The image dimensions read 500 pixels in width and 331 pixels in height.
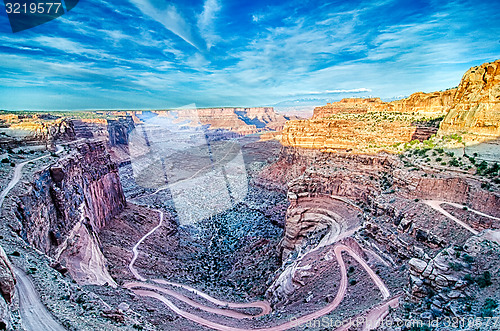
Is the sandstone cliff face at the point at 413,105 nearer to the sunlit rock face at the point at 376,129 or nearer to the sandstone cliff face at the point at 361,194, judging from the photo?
the sunlit rock face at the point at 376,129

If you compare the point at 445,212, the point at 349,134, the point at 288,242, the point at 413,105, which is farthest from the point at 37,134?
the point at 413,105

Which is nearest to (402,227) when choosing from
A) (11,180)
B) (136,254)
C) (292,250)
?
(292,250)

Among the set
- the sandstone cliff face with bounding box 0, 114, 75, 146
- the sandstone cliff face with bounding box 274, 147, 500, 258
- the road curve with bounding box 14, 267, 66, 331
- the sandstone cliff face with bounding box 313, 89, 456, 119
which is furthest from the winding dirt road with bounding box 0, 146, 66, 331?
the sandstone cliff face with bounding box 313, 89, 456, 119

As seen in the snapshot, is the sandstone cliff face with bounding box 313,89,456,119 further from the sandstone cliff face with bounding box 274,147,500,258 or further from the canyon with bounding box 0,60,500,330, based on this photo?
the sandstone cliff face with bounding box 274,147,500,258

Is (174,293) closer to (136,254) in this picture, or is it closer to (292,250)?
(136,254)

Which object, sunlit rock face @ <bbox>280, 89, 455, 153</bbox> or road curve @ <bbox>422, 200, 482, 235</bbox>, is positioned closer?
road curve @ <bbox>422, 200, 482, 235</bbox>
